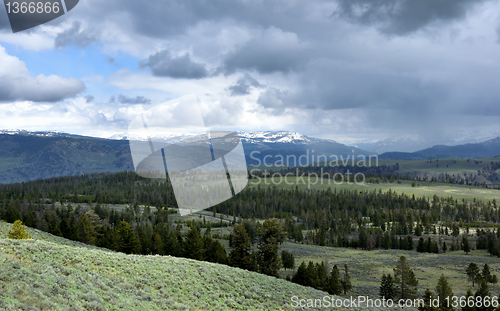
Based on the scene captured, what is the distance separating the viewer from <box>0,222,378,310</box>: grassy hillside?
1489 centimetres

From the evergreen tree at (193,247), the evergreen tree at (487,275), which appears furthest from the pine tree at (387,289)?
the evergreen tree at (193,247)

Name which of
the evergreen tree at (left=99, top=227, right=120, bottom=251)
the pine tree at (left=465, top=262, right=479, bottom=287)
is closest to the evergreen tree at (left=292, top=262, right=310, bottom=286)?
the evergreen tree at (left=99, top=227, right=120, bottom=251)

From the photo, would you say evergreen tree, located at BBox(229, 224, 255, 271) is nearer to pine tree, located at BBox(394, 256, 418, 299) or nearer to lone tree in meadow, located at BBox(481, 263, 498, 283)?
pine tree, located at BBox(394, 256, 418, 299)

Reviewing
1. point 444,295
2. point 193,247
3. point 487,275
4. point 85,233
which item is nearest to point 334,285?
point 444,295

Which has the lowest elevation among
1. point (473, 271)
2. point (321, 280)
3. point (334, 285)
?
point (473, 271)

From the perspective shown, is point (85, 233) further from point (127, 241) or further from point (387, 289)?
point (387, 289)

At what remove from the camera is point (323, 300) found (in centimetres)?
3175

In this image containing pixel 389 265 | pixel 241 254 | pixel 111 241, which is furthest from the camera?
pixel 389 265

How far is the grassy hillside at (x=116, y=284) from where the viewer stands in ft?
48.9

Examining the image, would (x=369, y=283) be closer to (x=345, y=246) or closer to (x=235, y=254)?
(x=235, y=254)

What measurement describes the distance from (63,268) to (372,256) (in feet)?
341

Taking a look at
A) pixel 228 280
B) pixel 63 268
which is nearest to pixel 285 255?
pixel 228 280

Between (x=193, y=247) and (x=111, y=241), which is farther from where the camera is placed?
(x=111, y=241)

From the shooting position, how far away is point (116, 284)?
20.3 metres
